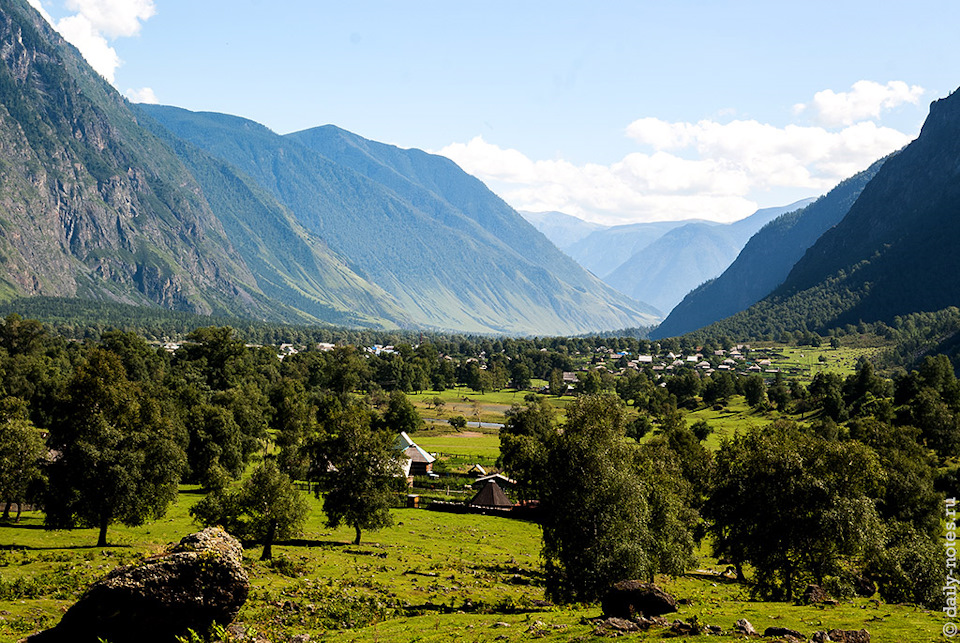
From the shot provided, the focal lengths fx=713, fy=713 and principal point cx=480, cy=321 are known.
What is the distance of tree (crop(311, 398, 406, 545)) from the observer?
6131cm

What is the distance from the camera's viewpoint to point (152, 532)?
5866 centimetres

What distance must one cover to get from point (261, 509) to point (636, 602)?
31346mm

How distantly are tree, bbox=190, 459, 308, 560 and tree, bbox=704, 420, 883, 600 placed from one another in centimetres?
3117

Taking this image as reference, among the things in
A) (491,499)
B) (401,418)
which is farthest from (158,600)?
(401,418)

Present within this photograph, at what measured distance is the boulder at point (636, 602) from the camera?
31.1m

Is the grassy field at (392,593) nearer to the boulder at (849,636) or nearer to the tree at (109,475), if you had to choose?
the boulder at (849,636)

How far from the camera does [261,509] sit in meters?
52.6

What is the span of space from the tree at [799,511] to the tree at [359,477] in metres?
30.3

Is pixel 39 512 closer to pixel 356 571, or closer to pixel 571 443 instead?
pixel 356 571

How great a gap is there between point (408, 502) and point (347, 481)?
88.9ft

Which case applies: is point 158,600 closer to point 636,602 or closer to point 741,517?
point 636,602

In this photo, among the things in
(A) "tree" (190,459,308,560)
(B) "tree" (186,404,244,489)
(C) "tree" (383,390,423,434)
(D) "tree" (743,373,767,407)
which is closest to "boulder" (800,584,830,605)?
(A) "tree" (190,459,308,560)

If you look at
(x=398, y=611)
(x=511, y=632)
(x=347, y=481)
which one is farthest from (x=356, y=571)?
(x=511, y=632)

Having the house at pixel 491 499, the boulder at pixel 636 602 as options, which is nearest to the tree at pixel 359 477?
the house at pixel 491 499
